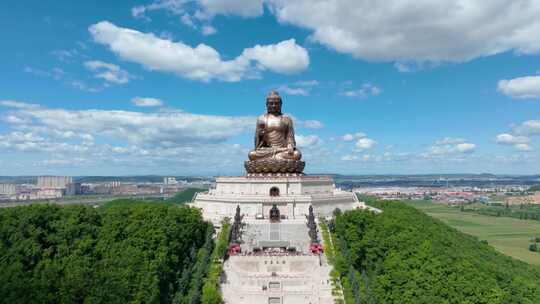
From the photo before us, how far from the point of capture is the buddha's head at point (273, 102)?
42438 mm

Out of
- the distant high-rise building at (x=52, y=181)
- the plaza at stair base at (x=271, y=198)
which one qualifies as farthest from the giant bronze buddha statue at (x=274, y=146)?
the distant high-rise building at (x=52, y=181)

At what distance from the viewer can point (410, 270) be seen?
21812 millimetres

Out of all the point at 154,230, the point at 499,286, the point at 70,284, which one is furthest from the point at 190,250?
the point at 499,286

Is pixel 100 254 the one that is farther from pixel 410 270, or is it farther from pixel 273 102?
pixel 273 102

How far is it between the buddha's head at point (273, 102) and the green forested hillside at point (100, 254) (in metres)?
15.4

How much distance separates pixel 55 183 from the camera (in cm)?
18450

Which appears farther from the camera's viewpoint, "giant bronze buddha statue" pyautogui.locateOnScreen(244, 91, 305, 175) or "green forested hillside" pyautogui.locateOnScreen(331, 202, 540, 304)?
"giant bronze buddha statue" pyautogui.locateOnScreen(244, 91, 305, 175)

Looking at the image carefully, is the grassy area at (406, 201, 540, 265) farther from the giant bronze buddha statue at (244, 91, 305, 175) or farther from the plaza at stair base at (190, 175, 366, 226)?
the giant bronze buddha statue at (244, 91, 305, 175)

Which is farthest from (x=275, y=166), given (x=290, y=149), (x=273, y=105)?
(x=273, y=105)

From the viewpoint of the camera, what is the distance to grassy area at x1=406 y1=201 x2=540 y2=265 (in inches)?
2016

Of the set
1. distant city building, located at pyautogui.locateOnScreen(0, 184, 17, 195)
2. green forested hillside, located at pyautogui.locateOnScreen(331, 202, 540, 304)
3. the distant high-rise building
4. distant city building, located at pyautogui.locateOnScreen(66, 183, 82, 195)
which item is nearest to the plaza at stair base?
green forested hillside, located at pyautogui.locateOnScreen(331, 202, 540, 304)

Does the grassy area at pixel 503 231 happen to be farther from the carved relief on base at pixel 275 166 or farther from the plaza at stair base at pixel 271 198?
the carved relief on base at pixel 275 166

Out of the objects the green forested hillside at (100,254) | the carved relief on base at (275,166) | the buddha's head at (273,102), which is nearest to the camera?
the green forested hillside at (100,254)

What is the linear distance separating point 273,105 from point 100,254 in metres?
22.7
